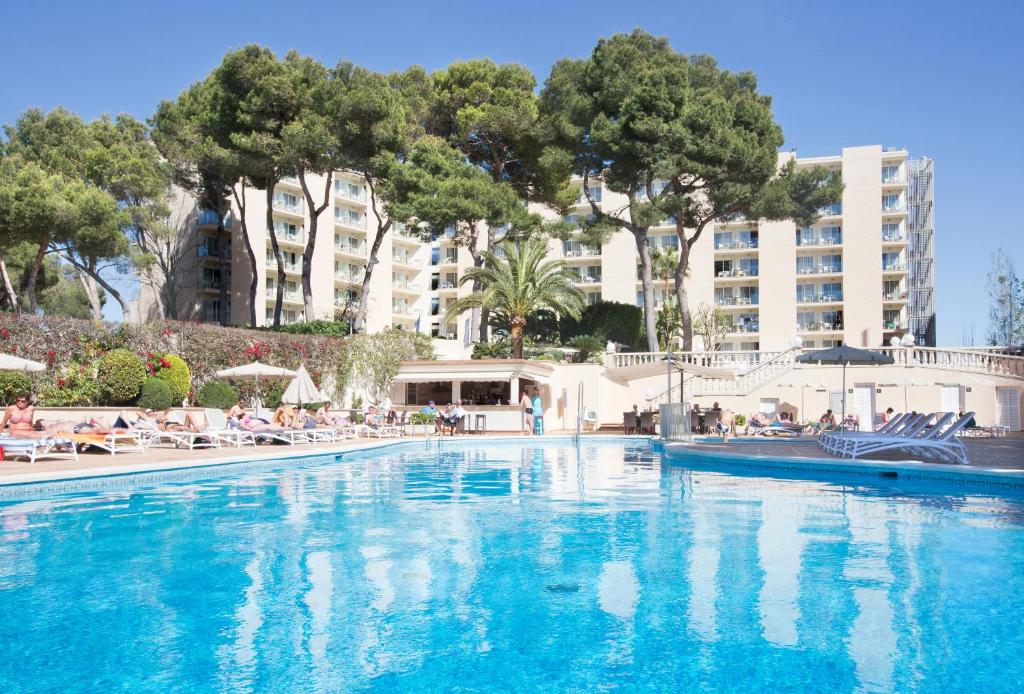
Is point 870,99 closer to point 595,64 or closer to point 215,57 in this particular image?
point 595,64

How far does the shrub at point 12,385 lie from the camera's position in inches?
760

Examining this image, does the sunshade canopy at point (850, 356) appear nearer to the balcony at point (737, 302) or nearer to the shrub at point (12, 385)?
the shrub at point (12, 385)

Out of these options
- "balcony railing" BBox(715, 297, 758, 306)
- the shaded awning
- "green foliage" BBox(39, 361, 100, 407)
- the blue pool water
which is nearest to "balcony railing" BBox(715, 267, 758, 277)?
"balcony railing" BBox(715, 297, 758, 306)

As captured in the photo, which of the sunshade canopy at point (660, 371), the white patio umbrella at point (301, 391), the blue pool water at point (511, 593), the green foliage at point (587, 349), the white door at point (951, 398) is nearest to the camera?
the blue pool water at point (511, 593)

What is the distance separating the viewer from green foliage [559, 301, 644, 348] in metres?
36.7

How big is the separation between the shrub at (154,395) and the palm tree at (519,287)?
35.3ft

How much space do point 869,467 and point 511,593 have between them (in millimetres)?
9485

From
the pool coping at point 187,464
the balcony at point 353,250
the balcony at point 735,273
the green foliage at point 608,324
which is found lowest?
the pool coping at point 187,464

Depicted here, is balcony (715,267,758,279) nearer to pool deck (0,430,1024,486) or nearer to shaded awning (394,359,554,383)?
shaded awning (394,359,554,383)

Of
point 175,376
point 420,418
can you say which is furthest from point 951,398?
point 175,376

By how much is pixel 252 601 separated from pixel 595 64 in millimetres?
31028

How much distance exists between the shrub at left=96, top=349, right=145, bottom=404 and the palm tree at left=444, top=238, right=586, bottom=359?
37.2 feet

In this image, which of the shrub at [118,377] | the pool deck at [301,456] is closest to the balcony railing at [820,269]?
the pool deck at [301,456]

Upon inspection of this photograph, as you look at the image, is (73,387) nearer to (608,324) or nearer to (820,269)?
(608,324)
